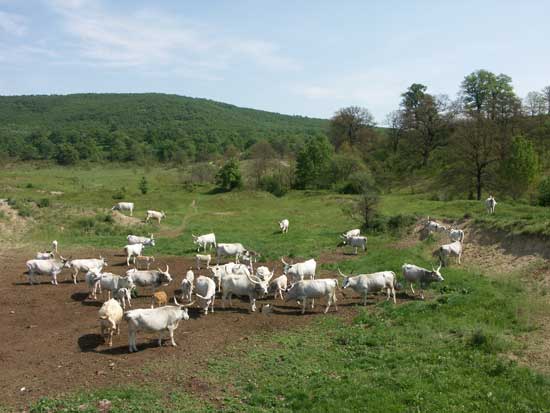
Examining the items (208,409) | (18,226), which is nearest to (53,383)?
(208,409)

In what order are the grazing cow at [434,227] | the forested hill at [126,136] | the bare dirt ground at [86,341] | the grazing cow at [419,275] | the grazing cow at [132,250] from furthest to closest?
1. the forested hill at [126,136]
2. the grazing cow at [434,227]
3. the grazing cow at [132,250]
4. the grazing cow at [419,275]
5. the bare dirt ground at [86,341]

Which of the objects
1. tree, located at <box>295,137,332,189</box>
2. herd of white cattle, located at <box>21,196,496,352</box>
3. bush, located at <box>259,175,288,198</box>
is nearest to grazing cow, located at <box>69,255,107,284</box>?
herd of white cattle, located at <box>21,196,496,352</box>

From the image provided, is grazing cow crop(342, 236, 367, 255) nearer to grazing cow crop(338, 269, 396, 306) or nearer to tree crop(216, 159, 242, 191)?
grazing cow crop(338, 269, 396, 306)

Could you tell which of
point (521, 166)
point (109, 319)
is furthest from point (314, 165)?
point (109, 319)

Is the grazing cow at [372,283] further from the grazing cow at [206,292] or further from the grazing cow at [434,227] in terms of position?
the grazing cow at [434,227]

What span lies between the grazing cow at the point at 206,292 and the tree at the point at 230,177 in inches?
1898

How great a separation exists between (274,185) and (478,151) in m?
29.3

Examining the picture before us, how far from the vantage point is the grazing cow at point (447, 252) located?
22.8 metres

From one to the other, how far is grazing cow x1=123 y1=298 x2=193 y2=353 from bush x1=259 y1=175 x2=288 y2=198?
51.2 meters

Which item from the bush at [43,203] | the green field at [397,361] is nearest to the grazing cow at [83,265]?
the green field at [397,361]

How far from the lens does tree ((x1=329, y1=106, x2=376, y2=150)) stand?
85500 mm

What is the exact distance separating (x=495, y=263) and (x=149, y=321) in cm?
1687

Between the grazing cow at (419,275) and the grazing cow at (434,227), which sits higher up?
the grazing cow at (434,227)

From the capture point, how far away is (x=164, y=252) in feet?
94.2
